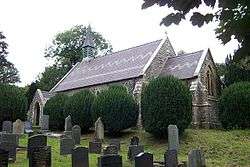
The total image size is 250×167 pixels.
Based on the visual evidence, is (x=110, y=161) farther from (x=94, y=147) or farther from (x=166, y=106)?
(x=166, y=106)

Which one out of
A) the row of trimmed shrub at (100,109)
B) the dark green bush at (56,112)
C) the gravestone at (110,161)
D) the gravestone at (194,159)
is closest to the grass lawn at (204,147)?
the row of trimmed shrub at (100,109)

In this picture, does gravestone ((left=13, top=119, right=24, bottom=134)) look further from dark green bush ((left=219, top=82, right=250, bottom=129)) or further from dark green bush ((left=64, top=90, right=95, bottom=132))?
dark green bush ((left=219, top=82, right=250, bottom=129))

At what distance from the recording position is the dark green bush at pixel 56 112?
91.6 feet

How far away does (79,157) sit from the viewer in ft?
36.3

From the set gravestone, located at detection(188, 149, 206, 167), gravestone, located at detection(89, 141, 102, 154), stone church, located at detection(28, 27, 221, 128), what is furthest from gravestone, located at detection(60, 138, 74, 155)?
stone church, located at detection(28, 27, 221, 128)

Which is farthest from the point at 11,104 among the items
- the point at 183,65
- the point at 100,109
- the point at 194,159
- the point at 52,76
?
the point at 52,76

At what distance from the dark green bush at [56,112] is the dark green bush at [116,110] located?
437cm

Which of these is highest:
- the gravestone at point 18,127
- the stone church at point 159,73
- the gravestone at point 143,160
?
the stone church at point 159,73

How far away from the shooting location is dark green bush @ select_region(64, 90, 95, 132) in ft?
85.3

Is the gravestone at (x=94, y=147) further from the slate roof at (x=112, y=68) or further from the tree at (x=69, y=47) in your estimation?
the tree at (x=69, y=47)

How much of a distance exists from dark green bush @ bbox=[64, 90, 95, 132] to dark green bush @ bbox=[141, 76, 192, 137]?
598 cm

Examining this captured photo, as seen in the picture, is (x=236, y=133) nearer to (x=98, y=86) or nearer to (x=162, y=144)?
(x=162, y=144)

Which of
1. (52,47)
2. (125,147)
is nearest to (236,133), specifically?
(125,147)

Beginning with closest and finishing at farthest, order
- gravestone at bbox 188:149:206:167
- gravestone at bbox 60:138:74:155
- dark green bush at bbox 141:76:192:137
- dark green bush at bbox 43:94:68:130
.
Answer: gravestone at bbox 188:149:206:167, gravestone at bbox 60:138:74:155, dark green bush at bbox 141:76:192:137, dark green bush at bbox 43:94:68:130
